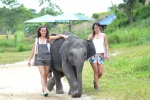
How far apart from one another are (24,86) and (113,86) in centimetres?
247

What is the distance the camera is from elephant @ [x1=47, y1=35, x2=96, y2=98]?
957 cm

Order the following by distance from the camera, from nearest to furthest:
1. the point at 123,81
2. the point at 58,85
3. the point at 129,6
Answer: the point at 58,85 → the point at 123,81 → the point at 129,6

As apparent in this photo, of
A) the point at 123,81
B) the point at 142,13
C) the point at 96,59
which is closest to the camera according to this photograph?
the point at 96,59

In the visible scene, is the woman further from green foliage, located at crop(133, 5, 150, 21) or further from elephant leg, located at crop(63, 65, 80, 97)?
green foliage, located at crop(133, 5, 150, 21)

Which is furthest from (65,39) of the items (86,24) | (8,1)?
(86,24)

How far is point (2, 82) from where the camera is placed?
12984mm

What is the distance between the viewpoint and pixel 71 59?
9.78 metres

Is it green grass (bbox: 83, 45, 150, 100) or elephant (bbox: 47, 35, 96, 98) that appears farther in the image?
green grass (bbox: 83, 45, 150, 100)

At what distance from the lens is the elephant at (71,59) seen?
957 cm

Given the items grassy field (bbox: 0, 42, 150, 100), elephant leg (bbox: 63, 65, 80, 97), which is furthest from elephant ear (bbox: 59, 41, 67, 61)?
grassy field (bbox: 0, 42, 150, 100)

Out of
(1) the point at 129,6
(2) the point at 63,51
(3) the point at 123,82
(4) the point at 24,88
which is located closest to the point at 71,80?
(2) the point at 63,51

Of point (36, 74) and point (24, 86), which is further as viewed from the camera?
point (36, 74)

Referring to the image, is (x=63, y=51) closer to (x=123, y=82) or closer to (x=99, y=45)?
(x=99, y=45)

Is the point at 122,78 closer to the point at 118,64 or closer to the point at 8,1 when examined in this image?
the point at 118,64
